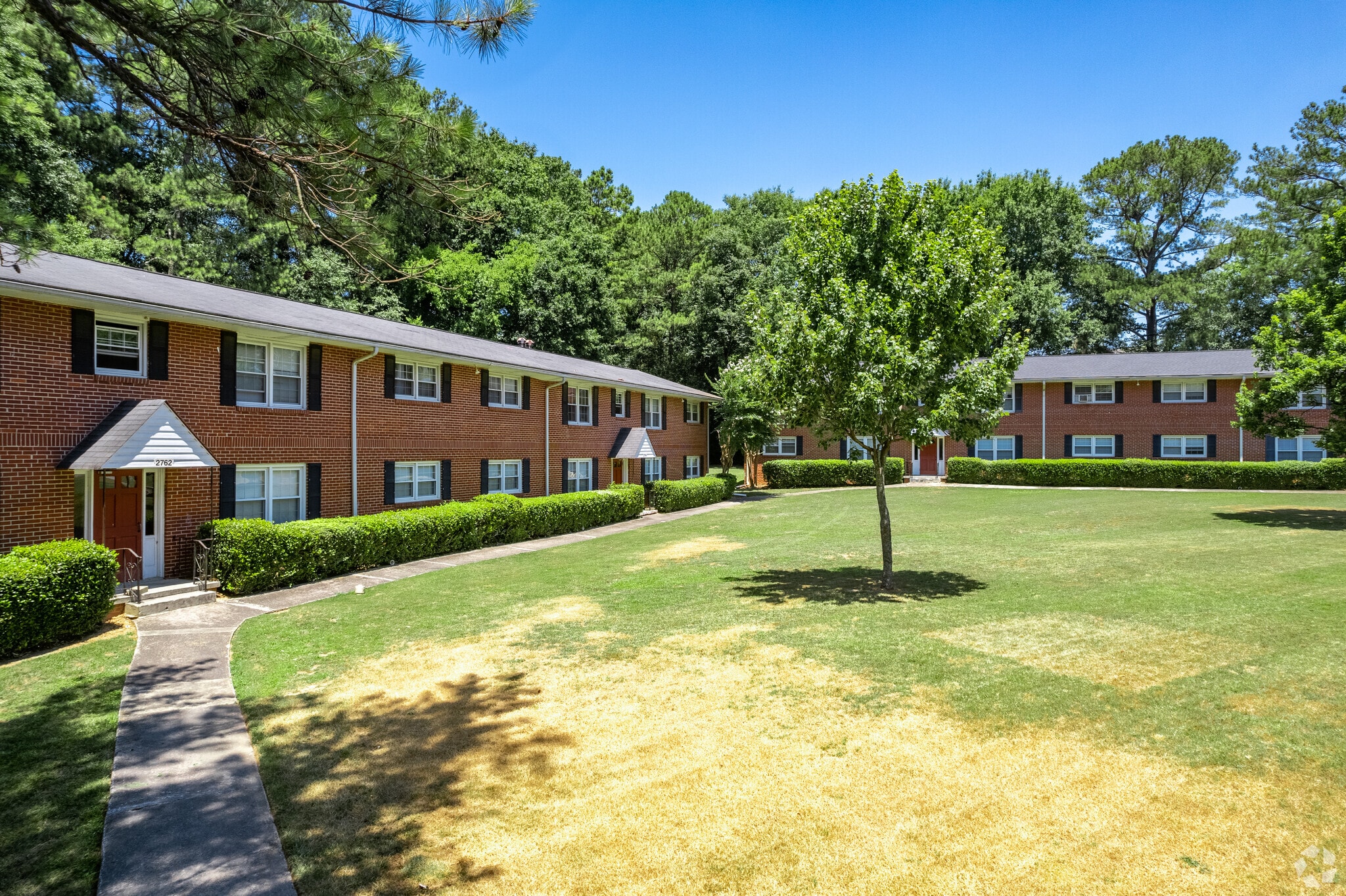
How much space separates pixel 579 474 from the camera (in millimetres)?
26906

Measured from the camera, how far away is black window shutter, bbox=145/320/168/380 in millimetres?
13062

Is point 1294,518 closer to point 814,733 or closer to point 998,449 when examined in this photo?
point 998,449

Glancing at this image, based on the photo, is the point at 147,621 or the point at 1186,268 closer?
the point at 147,621

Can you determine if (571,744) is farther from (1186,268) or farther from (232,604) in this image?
(1186,268)

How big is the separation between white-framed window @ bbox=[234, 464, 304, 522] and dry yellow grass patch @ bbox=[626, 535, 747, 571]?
25.3 feet

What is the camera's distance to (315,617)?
36.8 feet

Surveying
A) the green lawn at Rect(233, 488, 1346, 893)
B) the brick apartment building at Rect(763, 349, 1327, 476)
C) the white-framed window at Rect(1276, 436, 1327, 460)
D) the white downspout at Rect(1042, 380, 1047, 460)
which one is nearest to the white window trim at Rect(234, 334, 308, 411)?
the green lawn at Rect(233, 488, 1346, 893)

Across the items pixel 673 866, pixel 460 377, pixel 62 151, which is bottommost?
pixel 673 866

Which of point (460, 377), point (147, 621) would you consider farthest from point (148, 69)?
point (460, 377)

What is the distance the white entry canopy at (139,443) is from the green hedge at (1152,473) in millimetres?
33475

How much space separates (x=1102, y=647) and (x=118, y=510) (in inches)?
625

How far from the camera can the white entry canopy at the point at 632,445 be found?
2862 centimetres

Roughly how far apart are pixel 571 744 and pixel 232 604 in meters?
8.94

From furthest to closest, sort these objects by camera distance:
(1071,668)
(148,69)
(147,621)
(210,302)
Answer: (210,302) → (147,621) → (1071,668) → (148,69)
